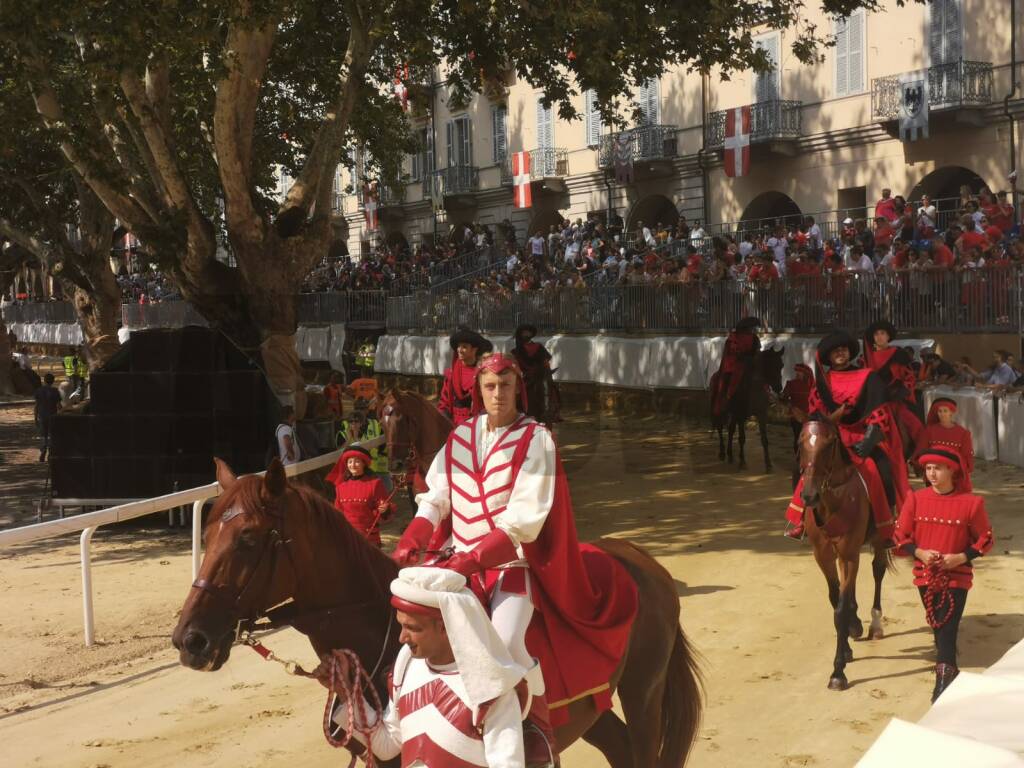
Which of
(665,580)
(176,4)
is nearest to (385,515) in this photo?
(665,580)

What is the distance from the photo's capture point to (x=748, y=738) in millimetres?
7484

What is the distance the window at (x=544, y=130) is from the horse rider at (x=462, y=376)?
2659 centimetres

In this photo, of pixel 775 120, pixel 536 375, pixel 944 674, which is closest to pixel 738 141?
pixel 775 120

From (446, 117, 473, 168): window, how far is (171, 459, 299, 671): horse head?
40.3 m

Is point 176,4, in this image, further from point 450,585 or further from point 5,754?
point 450,585

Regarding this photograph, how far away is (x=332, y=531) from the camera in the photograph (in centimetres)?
497

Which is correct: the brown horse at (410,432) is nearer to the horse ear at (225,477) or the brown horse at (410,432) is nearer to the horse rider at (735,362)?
the horse ear at (225,477)

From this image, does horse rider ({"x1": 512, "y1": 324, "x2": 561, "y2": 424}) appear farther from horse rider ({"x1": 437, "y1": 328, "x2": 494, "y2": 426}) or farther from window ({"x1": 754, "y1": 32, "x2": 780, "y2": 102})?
window ({"x1": 754, "y1": 32, "x2": 780, "y2": 102})

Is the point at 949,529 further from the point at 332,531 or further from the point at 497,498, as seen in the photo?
the point at 332,531

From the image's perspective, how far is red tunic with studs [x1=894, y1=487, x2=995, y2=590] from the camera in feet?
24.8

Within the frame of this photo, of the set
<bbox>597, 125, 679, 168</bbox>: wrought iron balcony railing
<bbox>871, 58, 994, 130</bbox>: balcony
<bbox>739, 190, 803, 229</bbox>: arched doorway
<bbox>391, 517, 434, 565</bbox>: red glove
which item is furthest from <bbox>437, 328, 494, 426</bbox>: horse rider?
<bbox>597, 125, 679, 168</bbox>: wrought iron balcony railing

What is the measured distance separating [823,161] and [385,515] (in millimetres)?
23454

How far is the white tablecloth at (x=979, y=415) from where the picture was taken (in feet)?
57.2

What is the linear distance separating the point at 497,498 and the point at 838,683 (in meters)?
4.49
